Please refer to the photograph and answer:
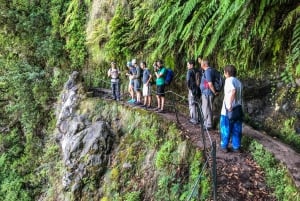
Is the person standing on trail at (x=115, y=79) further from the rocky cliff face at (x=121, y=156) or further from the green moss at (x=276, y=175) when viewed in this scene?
the green moss at (x=276, y=175)

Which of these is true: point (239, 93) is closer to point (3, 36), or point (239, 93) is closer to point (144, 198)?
point (144, 198)

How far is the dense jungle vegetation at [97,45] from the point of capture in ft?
25.4

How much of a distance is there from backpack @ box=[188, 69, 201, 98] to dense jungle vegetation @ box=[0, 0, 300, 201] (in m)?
0.54

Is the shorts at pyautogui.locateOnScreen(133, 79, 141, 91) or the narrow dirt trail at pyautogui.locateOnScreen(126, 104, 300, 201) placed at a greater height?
the shorts at pyautogui.locateOnScreen(133, 79, 141, 91)

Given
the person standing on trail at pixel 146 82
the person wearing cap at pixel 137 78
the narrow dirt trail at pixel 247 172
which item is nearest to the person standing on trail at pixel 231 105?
the narrow dirt trail at pixel 247 172

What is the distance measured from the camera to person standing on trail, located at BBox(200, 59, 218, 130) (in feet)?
26.2

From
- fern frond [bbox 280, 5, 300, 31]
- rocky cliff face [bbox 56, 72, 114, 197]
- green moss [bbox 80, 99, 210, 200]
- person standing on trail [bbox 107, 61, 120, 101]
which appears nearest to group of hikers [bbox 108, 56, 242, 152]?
green moss [bbox 80, 99, 210, 200]

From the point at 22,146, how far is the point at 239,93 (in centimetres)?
1527

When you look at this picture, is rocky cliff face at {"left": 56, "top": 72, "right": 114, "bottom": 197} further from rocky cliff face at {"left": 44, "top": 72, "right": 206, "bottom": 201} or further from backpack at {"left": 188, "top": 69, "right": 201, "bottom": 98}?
backpack at {"left": 188, "top": 69, "right": 201, "bottom": 98}

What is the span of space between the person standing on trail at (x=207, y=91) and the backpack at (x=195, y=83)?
0.46 m

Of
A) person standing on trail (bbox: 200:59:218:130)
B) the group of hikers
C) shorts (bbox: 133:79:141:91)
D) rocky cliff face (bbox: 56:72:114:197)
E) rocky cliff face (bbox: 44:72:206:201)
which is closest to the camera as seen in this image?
the group of hikers

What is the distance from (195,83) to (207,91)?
69 centimetres

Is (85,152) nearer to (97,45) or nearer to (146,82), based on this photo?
(146,82)

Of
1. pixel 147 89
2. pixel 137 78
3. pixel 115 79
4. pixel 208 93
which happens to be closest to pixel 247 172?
pixel 208 93
